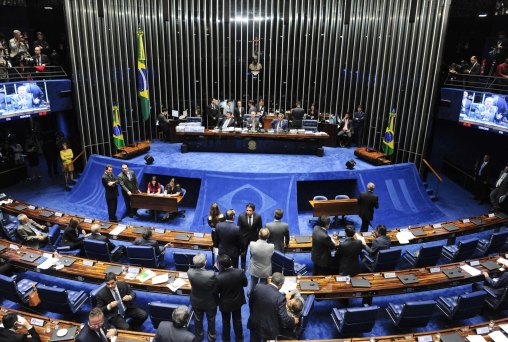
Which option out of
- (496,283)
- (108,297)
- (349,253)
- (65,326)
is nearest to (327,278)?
(349,253)

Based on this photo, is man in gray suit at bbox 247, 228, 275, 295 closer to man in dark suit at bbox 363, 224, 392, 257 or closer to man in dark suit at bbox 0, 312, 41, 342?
man in dark suit at bbox 363, 224, 392, 257

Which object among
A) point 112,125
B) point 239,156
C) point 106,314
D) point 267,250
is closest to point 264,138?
point 239,156

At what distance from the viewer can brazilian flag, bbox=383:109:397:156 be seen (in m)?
12.5

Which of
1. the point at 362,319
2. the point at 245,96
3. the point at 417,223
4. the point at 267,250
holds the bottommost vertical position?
the point at 417,223

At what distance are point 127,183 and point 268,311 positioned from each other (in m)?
6.41

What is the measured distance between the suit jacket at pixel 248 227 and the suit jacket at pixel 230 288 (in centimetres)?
170

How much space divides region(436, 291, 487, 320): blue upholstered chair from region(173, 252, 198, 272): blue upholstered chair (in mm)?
4114

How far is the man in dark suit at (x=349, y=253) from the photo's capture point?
19.3 feet

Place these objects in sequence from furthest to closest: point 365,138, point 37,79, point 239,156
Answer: point 365,138
point 239,156
point 37,79

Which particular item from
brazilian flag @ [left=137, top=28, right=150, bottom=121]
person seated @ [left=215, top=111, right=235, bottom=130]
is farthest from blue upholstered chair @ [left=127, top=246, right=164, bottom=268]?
brazilian flag @ [left=137, top=28, right=150, bottom=121]

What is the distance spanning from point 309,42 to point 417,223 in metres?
9.10

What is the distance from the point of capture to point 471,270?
6.38m

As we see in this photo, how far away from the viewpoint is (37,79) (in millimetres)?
11656

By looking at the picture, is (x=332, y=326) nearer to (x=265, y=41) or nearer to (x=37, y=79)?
(x=37, y=79)
